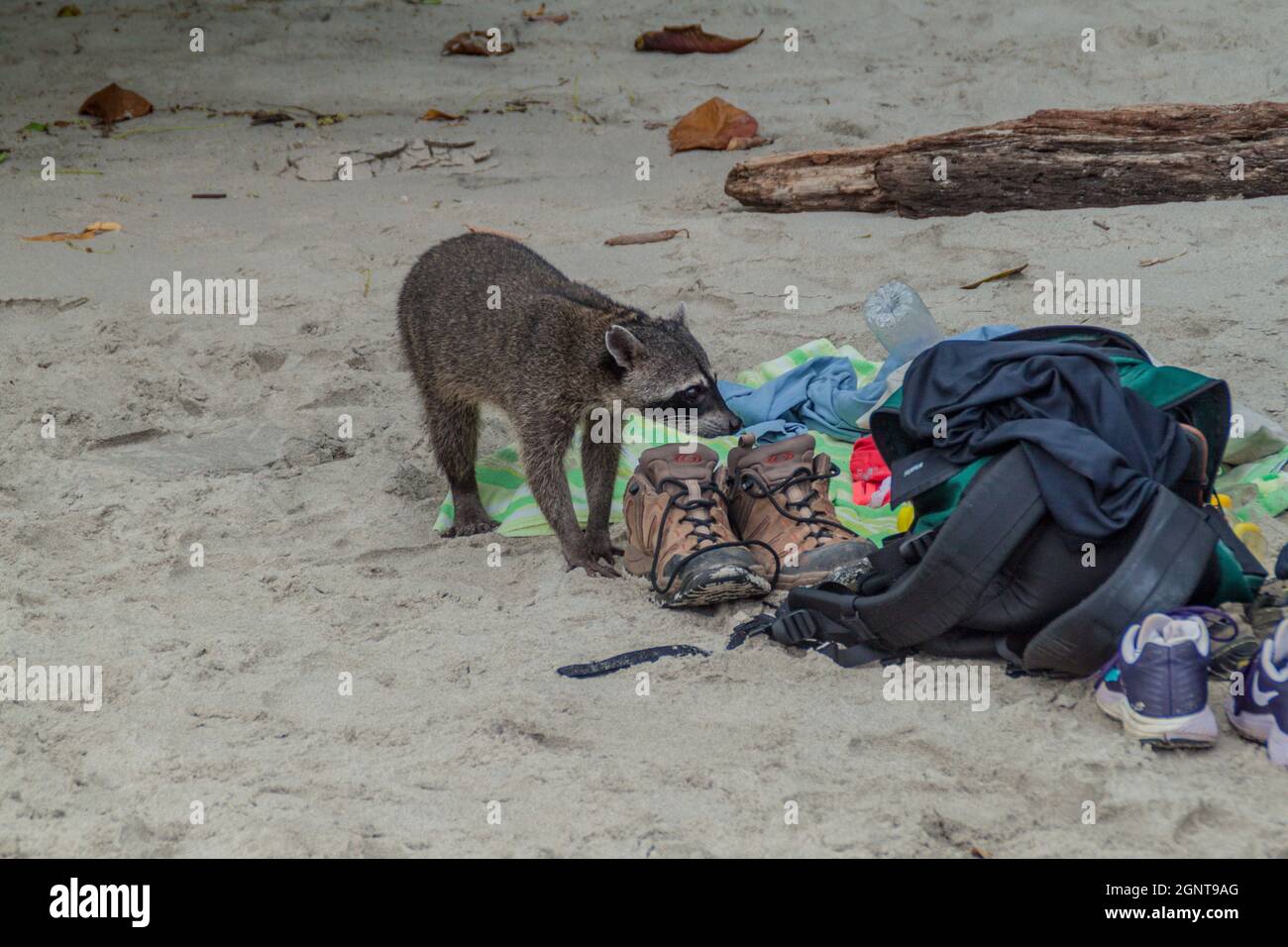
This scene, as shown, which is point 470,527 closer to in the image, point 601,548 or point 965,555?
point 601,548

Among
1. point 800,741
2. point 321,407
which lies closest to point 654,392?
point 321,407

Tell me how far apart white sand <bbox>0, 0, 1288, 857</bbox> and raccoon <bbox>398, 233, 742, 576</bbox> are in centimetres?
22

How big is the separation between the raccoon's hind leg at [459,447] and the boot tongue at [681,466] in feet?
3.01

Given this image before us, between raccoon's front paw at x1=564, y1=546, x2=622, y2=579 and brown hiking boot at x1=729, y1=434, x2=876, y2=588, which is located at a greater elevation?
brown hiking boot at x1=729, y1=434, x2=876, y2=588

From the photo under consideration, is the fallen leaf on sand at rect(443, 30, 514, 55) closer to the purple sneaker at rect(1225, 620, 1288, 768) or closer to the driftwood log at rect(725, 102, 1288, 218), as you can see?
the driftwood log at rect(725, 102, 1288, 218)

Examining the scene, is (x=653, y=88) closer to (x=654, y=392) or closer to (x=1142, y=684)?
(x=654, y=392)

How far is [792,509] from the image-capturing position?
410 cm

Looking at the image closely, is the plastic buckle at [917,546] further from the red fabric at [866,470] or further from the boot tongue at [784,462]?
the red fabric at [866,470]

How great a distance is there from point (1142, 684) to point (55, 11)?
10138mm

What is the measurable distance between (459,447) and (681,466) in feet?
4.27

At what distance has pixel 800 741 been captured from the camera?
3066 mm

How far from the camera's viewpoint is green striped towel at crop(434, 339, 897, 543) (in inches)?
186

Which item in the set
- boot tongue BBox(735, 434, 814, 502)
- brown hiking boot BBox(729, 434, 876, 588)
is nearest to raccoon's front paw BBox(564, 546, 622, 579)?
brown hiking boot BBox(729, 434, 876, 588)

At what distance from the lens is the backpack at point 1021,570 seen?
10.1ft
